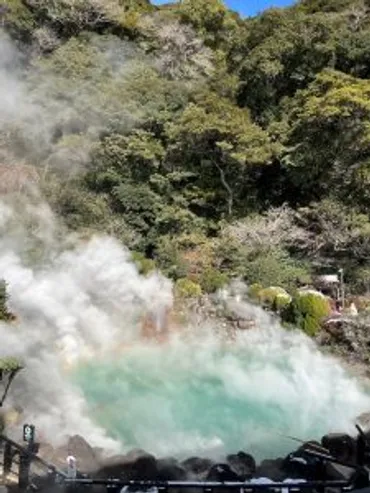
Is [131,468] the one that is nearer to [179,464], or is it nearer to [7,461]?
[179,464]

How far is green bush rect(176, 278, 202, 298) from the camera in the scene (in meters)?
15.7

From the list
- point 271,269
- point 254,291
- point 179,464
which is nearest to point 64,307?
point 254,291

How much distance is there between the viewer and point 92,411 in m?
9.88

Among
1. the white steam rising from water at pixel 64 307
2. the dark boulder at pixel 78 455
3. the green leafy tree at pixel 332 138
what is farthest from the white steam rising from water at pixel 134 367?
the green leafy tree at pixel 332 138

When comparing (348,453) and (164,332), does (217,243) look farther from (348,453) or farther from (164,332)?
(348,453)

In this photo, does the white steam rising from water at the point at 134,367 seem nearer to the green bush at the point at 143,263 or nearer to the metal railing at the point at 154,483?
the green bush at the point at 143,263

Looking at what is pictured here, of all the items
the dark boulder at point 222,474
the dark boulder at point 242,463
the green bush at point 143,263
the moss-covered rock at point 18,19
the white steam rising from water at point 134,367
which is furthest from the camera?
the moss-covered rock at point 18,19

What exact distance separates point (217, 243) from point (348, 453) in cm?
1077

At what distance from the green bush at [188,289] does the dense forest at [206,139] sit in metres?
0.05

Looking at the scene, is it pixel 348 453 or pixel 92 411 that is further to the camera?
pixel 92 411

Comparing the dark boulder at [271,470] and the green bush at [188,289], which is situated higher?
the green bush at [188,289]

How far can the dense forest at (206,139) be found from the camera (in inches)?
679

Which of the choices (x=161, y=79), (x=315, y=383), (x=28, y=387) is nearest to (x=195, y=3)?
(x=161, y=79)

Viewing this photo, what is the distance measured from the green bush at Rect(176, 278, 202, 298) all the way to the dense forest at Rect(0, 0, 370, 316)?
5 cm
